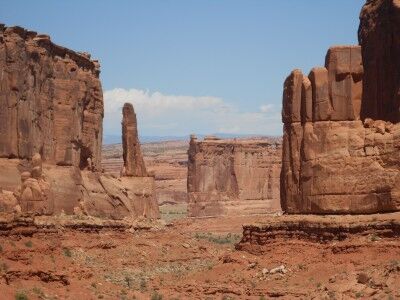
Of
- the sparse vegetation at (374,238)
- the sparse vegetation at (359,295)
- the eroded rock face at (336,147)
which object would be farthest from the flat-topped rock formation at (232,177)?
the sparse vegetation at (359,295)

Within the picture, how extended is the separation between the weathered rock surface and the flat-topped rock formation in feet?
110

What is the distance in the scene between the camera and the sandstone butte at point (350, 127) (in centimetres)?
3838

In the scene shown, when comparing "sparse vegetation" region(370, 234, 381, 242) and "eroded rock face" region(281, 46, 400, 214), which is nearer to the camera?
"sparse vegetation" region(370, 234, 381, 242)

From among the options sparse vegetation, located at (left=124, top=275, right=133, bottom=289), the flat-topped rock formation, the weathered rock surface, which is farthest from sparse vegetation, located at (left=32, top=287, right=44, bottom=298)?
the flat-topped rock formation

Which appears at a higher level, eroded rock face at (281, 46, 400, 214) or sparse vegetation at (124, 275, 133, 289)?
eroded rock face at (281, 46, 400, 214)

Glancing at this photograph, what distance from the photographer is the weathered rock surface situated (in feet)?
224

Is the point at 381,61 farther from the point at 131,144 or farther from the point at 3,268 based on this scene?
the point at 131,144

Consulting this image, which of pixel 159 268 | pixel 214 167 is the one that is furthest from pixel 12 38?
pixel 214 167

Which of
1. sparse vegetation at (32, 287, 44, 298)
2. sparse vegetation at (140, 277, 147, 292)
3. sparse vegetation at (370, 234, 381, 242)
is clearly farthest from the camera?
sparse vegetation at (140, 277, 147, 292)

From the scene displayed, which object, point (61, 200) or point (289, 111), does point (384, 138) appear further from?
point (61, 200)

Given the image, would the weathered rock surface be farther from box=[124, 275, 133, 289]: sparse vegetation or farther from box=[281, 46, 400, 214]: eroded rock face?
box=[281, 46, 400, 214]: eroded rock face

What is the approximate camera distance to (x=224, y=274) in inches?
1641

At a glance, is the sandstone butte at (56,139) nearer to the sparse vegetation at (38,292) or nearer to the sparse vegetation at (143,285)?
the sparse vegetation at (143,285)

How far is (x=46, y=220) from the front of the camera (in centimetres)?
4856
